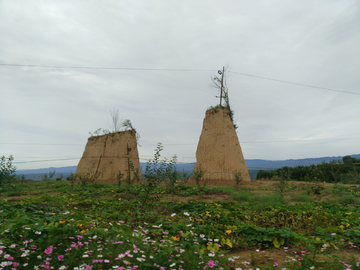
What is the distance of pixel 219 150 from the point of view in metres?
15.6

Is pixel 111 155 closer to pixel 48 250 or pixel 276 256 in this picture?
pixel 48 250

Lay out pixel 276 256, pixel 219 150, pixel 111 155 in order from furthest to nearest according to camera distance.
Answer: pixel 111 155 < pixel 219 150 < pixel 276 256

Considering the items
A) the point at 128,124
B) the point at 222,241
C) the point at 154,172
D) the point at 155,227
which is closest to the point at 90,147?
the point at 128,124

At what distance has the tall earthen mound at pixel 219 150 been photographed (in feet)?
49.3

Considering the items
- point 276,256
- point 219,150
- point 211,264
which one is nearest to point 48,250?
point 211,264

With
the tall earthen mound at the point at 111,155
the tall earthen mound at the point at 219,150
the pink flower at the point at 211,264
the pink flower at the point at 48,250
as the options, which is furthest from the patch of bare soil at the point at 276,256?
the tall earthen mound at the point at 111,155

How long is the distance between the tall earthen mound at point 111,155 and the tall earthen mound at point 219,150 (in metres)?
5.10

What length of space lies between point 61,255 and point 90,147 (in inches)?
692

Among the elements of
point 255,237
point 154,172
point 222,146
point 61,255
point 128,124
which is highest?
point 128,124

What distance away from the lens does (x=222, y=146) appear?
51.2ft

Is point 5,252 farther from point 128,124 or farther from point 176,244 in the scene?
point 128,124

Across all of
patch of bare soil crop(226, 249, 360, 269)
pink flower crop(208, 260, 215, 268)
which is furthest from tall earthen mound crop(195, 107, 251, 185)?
pink flower crop(208, 260, 215, 268)

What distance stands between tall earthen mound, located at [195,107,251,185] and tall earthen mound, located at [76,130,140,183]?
5.10m

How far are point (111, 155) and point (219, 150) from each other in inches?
326
